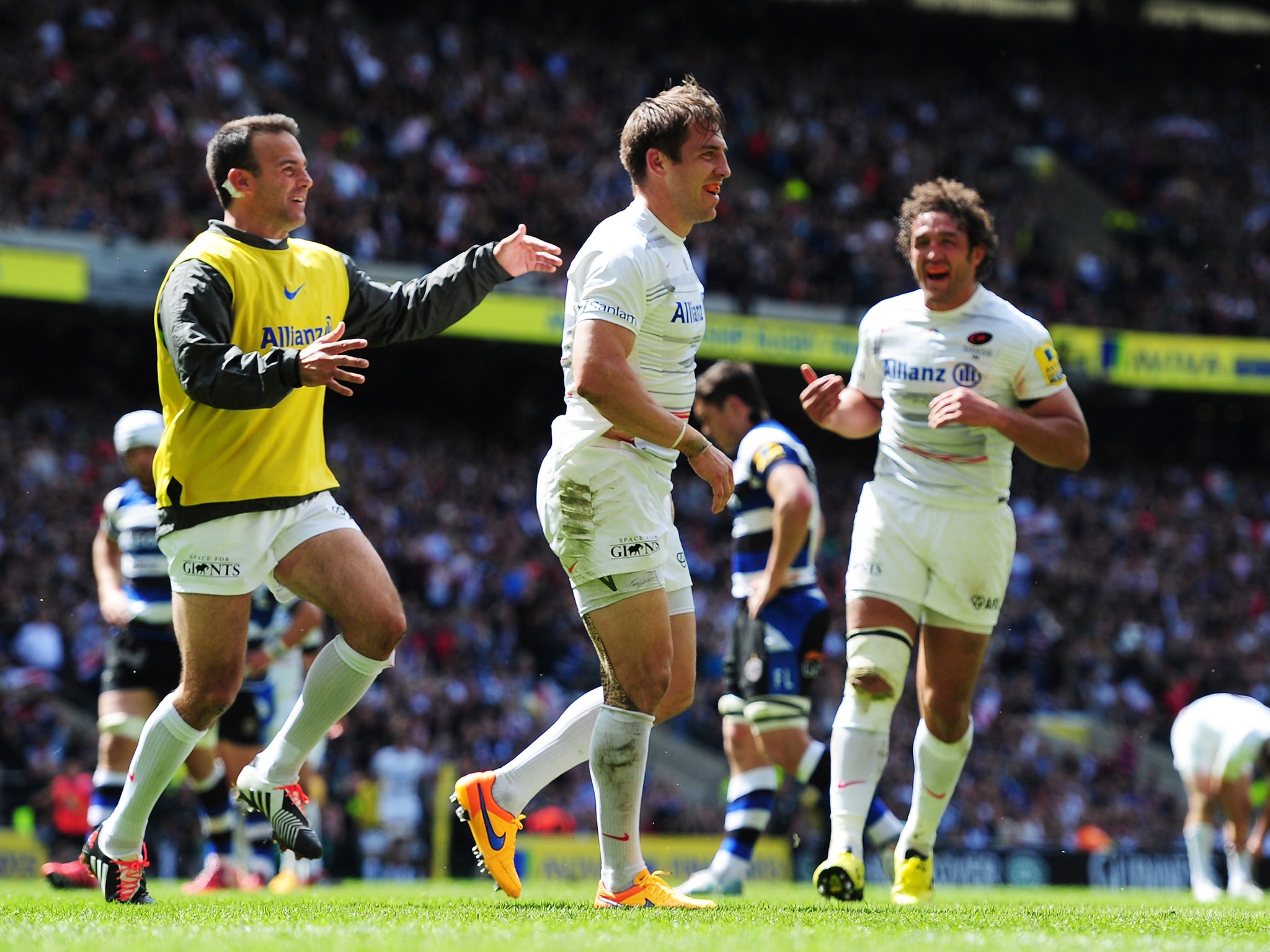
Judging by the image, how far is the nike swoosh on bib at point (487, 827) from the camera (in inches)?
194

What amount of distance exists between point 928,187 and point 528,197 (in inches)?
681

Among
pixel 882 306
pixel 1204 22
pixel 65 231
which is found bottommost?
pixel 882 306

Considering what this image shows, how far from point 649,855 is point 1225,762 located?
558 cm

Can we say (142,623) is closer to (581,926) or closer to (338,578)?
(338,578)

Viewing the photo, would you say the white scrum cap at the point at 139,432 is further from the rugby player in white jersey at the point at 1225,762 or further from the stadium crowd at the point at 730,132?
the stadium crowd at the point at 730,132

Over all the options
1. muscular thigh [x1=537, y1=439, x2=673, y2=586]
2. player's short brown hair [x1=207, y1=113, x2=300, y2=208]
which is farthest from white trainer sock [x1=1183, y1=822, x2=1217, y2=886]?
player's short brown hair [x1=207, y1=113, x2=300, y2=208]

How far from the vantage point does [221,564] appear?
190 inches

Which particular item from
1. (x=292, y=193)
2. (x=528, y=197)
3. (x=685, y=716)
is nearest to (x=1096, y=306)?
(x=528, y=197)

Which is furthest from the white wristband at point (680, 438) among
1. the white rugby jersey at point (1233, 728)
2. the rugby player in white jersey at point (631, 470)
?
the white rugby jersey at point (1233, 728)

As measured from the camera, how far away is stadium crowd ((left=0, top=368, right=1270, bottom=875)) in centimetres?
1505

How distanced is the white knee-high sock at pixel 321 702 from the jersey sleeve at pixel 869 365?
2.36 metres

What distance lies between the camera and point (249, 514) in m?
4.89

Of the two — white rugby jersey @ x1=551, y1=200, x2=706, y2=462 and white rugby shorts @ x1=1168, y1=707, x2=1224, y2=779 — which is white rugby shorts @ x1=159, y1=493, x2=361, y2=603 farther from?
white rugby shorts @ x1=1168, y1=707, x2=1224, y2=779

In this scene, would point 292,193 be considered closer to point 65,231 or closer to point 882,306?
point 882,306
